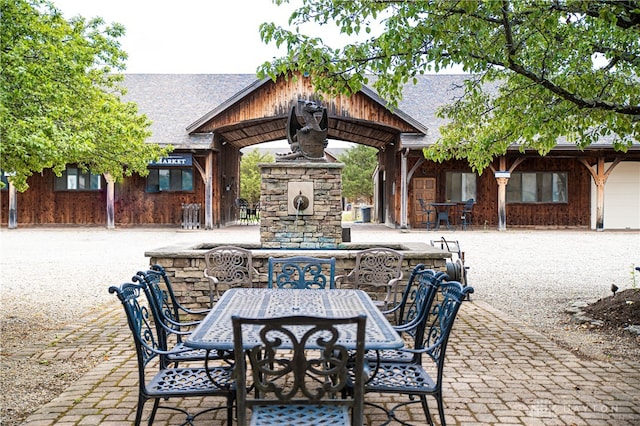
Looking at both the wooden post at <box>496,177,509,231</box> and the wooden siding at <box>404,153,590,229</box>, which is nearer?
the wooden post at <box>496,177,509,231</box>

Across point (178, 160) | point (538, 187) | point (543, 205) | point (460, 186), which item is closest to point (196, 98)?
point (178, 160)

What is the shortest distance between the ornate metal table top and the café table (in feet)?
55.8

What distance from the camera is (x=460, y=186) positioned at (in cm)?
2202

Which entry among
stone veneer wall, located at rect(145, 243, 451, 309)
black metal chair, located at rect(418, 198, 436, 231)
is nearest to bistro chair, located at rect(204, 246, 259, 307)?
stone veneer wall, located at rect(145, 243, 451, 309)

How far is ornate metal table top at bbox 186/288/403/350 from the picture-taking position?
2.80 metres

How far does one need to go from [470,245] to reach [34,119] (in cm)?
1254

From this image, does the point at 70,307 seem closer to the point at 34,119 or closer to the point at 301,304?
the point at 34,119

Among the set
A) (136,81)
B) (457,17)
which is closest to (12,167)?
(457,17)

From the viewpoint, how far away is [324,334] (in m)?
2.99

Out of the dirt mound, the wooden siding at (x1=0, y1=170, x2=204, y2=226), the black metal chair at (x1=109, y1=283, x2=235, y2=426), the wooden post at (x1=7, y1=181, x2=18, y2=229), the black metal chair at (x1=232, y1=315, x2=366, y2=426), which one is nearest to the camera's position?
the black metal chair at (x1=232, y1=315, x2=366, y2=426)

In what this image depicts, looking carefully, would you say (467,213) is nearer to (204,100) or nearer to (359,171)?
(204,100)

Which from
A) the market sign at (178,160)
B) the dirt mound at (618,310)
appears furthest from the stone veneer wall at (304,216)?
the market sign at (178,160)

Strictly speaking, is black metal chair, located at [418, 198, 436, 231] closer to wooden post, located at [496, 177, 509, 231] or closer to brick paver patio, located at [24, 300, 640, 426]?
wooden post, located at [496, 177, 509, 231]

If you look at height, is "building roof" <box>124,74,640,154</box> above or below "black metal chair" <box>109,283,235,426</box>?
above
